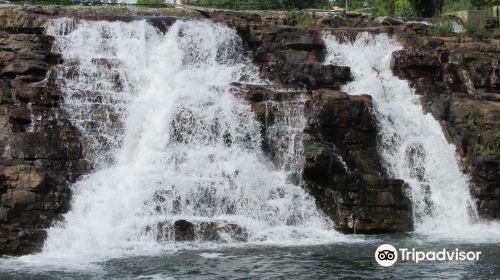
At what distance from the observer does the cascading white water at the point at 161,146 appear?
18.0 metres

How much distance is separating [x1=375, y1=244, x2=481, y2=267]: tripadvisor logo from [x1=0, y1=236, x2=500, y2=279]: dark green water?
191 mm

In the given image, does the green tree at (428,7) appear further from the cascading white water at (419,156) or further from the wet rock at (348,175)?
the wet rock at (348,175)

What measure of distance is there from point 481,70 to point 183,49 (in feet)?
34.2

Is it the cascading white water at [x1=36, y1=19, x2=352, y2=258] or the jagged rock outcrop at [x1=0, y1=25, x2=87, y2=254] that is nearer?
the jagged rock outcrop at [x1=0, y1=25, x2=87, y2=254]

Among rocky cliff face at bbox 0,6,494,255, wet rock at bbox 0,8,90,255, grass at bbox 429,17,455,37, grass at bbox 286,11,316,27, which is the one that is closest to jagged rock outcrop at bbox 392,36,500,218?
rocky cliff face at bbox 0,6,494,255

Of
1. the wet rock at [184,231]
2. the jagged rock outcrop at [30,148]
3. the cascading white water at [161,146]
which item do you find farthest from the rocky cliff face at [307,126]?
the wet rock at [184,231]

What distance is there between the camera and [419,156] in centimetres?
2194

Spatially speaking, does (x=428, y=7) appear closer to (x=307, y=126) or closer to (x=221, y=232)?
(x=307, y=126)

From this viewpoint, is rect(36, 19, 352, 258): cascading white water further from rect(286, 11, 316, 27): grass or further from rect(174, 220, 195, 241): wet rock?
rect(286, 11, 316, 27): grass

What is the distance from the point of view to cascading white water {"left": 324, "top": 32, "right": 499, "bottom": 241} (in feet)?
66.8

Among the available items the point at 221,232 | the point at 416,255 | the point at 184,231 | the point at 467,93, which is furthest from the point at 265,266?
the point at 467,93

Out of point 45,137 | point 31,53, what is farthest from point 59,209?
point 31,53

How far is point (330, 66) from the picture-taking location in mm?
25328

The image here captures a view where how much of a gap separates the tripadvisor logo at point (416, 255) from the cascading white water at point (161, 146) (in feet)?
6.88
